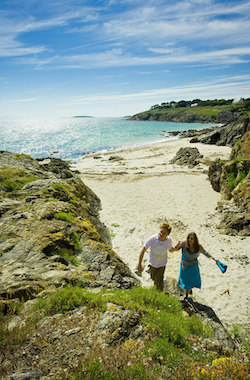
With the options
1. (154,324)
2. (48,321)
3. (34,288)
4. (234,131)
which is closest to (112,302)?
(154,324)

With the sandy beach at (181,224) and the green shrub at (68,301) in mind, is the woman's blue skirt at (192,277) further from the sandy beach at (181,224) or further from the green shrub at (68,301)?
the green shrub at (68,301)

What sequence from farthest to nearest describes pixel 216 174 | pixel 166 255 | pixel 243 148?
pixel 216 174 → pixel 243 148 → pixel 166 255

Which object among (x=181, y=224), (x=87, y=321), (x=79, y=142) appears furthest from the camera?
(x=79, y=142)

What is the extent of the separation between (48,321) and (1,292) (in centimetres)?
109

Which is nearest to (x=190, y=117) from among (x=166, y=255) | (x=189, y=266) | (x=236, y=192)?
(x=236, y=192)

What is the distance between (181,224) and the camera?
1182 centimetres

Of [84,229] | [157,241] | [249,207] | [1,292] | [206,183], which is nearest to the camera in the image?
[1,292]

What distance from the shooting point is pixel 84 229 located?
673 cm

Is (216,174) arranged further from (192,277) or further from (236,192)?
(192,277)

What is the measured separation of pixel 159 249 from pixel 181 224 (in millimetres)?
6898

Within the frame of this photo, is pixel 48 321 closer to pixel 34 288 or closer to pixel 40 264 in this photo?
pixel 34 288

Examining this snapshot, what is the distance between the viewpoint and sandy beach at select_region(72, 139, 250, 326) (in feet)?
21.9

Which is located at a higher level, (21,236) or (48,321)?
(21,236)

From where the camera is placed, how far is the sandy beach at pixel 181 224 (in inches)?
263
